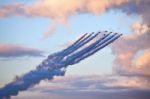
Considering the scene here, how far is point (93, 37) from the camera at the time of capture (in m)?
10.8

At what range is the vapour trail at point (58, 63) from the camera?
34.9 ft

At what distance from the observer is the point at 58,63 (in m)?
11.0

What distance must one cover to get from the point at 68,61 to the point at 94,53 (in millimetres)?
808

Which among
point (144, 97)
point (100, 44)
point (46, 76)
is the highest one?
point (100, 44)

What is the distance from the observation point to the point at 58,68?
1088cm

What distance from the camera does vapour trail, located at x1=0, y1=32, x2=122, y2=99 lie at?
34.9 ft

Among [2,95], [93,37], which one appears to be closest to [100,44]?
[93,37]

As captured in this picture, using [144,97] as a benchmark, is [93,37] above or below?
above

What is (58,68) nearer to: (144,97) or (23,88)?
(23,88)

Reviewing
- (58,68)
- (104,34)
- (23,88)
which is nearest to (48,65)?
(58,68)

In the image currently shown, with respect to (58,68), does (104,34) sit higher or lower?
higher

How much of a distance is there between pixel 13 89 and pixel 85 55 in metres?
2.28

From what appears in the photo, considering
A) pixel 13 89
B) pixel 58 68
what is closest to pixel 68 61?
pixel 58 68

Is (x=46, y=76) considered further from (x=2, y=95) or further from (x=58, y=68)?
(x=2, y=95)
